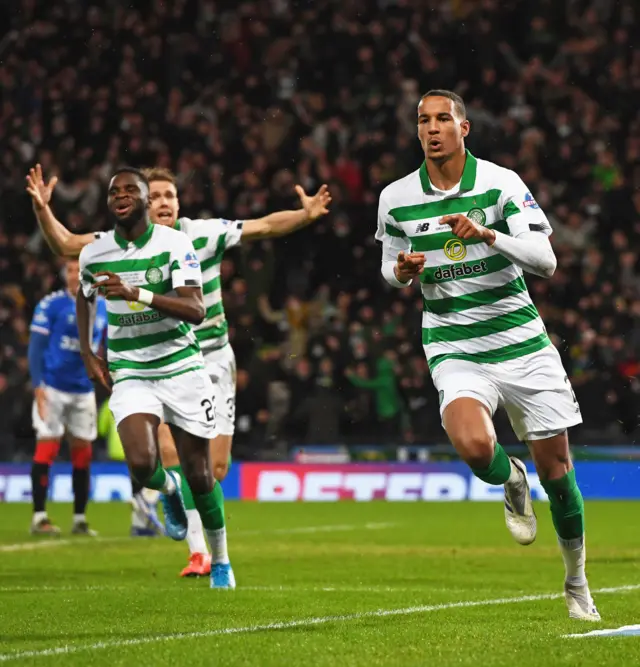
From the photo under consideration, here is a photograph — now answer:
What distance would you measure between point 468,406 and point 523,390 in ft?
1.15

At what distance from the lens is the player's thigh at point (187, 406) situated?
8.36 metres

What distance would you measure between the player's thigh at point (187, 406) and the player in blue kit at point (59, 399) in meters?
5.52

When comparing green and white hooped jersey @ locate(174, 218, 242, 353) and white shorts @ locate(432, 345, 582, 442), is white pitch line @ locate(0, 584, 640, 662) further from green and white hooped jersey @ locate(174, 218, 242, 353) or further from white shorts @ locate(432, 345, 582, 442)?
green and white hooped jersey @ locate(174, 218, 242, 353)

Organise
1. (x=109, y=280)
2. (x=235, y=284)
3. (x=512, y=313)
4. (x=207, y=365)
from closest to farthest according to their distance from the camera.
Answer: (x=512, y=313)
(x=109, y=280)
(x=207, y=365)
(x=235, y=284)

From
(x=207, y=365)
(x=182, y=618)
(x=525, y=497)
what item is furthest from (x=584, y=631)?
(x=207, y=365)

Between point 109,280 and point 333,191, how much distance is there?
14.6 meters

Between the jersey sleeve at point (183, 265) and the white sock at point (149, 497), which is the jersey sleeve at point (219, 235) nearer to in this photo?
the jersey sleeve at point (183, 265)

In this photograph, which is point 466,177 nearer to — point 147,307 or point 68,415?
point 147,307

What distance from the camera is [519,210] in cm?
671

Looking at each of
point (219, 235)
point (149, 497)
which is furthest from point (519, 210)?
point (149, 497)

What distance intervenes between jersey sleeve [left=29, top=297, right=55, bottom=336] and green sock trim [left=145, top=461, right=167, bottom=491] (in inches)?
224

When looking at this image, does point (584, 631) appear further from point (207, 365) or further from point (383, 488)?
point (383, 488)

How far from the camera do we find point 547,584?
902cm

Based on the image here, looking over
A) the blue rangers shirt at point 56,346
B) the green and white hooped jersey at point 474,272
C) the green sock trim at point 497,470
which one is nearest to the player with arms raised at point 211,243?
the green and white hooped jersey at point 474,272
